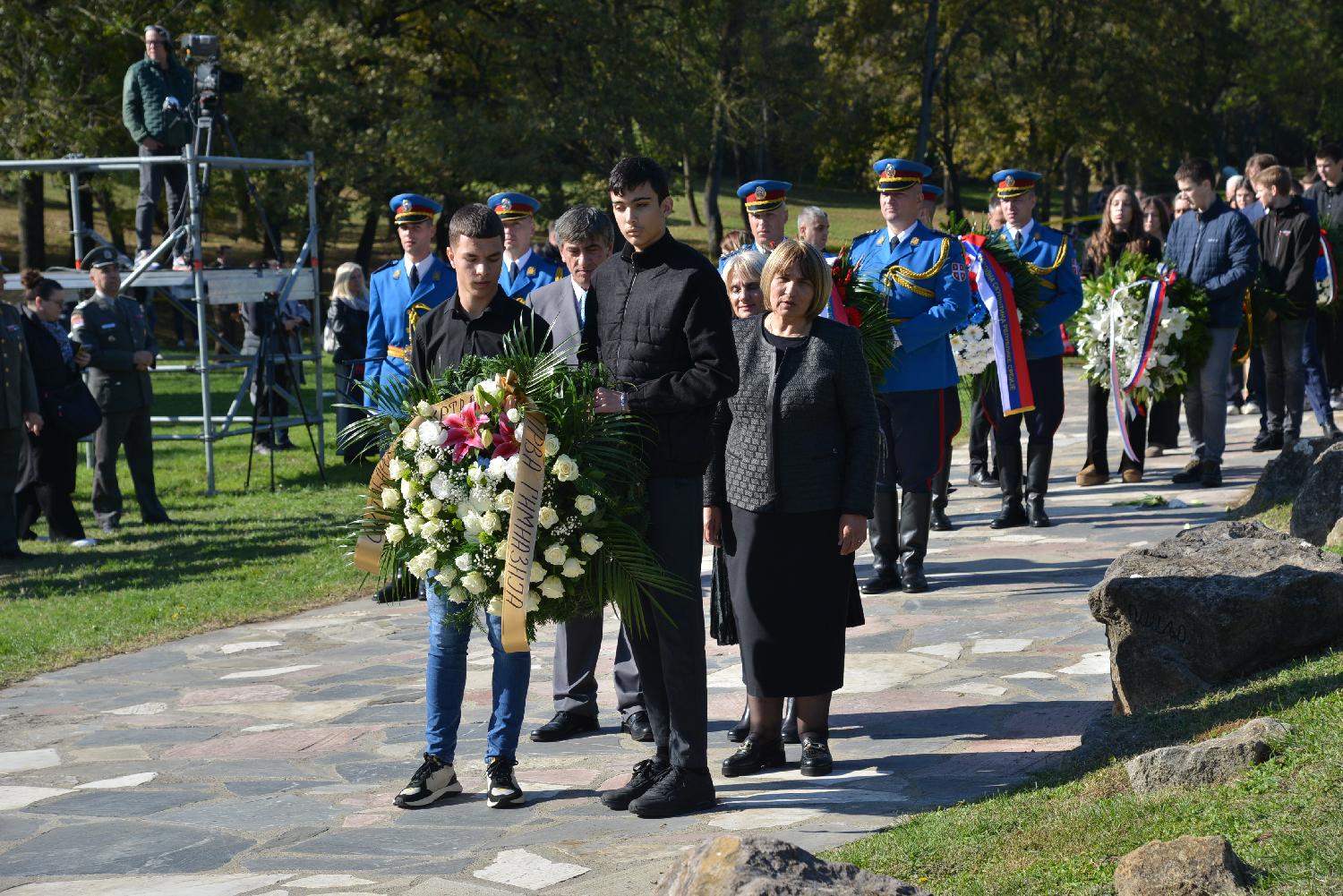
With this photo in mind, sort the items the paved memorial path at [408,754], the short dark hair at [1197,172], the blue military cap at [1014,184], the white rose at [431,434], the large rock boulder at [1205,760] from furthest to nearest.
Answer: the short dark hair at [1197,172] → the blue military cap at [1014,184] → the white rose at [431,434] → the paved memorial path at [408,754] → the large rock boulder at [1205,760]

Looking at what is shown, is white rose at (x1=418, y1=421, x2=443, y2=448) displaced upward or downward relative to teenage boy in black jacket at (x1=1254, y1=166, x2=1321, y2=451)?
downward

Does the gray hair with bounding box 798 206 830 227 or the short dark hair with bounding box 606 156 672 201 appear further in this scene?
the gray hair with bounding box 798 206 830 227

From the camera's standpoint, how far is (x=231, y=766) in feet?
21.3

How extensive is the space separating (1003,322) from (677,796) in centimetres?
589

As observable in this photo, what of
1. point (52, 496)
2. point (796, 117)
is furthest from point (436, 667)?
point (796, 117)

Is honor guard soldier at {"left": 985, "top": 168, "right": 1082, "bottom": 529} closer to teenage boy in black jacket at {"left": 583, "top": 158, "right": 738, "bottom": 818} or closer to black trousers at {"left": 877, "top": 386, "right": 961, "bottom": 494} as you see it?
black trousers at {"left": 877, "top": 386, "right": 961, "bottom": 494}

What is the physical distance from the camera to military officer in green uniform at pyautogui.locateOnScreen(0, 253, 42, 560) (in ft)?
38.3

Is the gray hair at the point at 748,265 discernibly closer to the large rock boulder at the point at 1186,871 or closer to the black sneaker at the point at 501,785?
the black sneaker at the point at 501,785

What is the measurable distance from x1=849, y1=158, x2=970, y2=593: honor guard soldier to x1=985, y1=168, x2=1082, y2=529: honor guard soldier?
6.48 ft

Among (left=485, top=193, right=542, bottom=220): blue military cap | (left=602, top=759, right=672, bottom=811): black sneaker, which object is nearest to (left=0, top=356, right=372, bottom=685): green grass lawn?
(left=602, top=759, right=672, bottom=811): black sneaker

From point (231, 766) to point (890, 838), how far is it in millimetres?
2982

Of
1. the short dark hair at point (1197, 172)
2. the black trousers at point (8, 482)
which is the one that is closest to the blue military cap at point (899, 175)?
the short dark hair at point (1197, 172)

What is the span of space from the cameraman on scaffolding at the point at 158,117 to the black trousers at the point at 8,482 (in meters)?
3.92

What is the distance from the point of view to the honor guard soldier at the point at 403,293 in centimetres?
959
